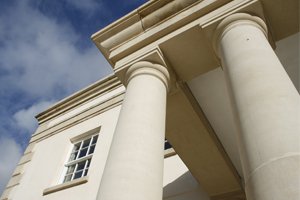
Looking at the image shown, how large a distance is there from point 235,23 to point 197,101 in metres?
2.50

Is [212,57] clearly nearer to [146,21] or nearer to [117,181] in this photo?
[146,21]

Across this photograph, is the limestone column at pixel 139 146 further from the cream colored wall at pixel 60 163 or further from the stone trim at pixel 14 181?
the stone trim at pixel 14 181

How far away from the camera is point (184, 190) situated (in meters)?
9.05

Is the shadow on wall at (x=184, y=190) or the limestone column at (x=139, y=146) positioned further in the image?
the shadow on wall at (x=184, y=190)

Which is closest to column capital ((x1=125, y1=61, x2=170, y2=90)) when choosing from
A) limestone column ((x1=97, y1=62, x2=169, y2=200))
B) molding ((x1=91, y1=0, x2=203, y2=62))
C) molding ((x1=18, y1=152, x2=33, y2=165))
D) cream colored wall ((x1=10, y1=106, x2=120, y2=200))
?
limestone column ((x1=97, y1=62, x2=169, y2=200))

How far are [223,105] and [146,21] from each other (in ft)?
9.13

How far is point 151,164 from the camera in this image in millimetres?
4051

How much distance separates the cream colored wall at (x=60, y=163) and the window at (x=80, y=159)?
31cm

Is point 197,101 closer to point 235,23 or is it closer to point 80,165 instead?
point 235,23

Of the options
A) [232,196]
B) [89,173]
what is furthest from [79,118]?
[232,196]

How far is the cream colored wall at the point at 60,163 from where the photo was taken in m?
10.9

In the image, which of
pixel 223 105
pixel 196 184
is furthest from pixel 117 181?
pixel 196 184

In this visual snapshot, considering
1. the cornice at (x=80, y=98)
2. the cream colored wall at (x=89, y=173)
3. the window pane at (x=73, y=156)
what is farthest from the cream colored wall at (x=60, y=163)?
the cornice at (x=80, y=98)

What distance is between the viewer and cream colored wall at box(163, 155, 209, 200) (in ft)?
29.2
